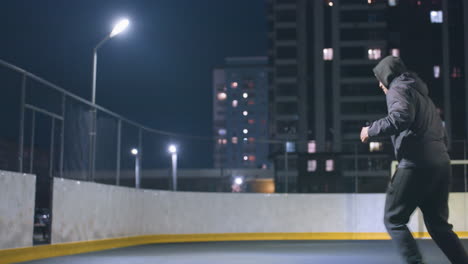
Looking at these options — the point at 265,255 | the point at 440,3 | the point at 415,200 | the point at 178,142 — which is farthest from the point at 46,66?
the point at 440,3

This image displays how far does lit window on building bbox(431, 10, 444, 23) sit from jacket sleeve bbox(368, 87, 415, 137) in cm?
6795

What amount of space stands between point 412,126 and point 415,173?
35 cm

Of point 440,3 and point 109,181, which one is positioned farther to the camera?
point 440,3

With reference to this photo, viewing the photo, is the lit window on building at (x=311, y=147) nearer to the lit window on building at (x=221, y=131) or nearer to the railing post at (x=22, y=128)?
the railing post at (x=22, y=128)

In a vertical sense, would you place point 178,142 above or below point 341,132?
below

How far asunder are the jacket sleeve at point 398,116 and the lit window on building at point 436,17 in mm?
67951

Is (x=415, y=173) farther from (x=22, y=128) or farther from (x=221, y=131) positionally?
(x=221, y=131)

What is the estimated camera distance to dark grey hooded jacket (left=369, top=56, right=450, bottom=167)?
503 centimetres

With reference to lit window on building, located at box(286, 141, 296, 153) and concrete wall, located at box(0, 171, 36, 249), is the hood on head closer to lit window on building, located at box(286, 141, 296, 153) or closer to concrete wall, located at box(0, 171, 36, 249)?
concrete wall, located at box(0, 171, 36, 249)

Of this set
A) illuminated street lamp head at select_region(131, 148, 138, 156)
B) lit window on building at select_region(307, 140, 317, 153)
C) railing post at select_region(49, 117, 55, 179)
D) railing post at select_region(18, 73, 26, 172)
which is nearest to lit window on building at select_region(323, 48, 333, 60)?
lit window on building at select_region(307, 140, 317, 153)

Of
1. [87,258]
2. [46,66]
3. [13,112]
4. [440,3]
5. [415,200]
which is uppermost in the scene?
[440,3]

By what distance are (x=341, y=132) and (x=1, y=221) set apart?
67321 mm

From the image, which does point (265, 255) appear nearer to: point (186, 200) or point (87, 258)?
point (87, 258)

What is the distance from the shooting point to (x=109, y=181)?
1617 cm
